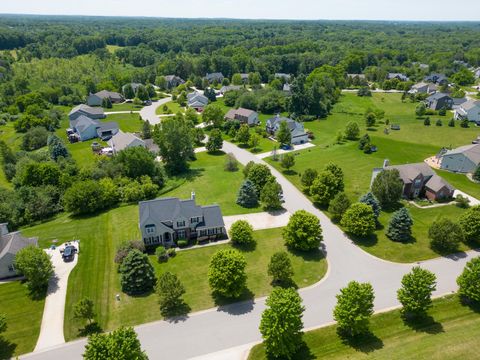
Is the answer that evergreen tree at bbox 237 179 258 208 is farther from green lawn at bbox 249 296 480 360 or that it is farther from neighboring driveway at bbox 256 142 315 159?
green lawn at bbox 249 296 480 360

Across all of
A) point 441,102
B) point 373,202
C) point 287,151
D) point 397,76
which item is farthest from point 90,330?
point 397,76

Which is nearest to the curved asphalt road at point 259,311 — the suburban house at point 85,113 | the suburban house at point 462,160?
the suburban house at point 462,160

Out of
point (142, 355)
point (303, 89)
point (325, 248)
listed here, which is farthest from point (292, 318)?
point (303, 89)

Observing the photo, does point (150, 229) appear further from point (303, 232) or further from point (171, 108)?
point (171, 108)

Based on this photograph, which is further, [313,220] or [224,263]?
[313,220]

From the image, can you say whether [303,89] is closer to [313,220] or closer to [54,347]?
[313,220]
